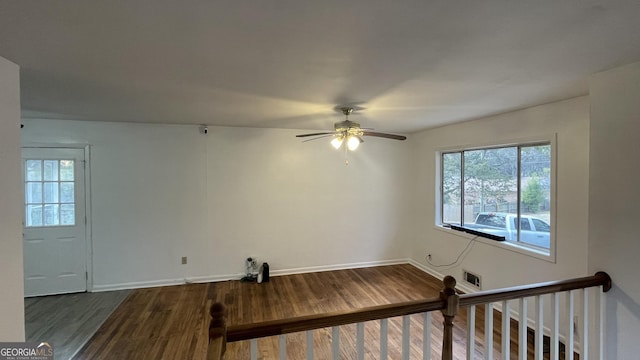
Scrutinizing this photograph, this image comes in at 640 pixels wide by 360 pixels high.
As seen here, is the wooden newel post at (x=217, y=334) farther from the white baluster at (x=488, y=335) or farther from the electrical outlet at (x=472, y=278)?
the electrical outlet at (x=472, y=278)

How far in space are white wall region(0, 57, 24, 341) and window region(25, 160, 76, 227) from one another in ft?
8.05

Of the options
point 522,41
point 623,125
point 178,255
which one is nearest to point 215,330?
point 522,41

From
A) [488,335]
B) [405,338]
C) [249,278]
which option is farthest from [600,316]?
[249,278]

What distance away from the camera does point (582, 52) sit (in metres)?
1.68

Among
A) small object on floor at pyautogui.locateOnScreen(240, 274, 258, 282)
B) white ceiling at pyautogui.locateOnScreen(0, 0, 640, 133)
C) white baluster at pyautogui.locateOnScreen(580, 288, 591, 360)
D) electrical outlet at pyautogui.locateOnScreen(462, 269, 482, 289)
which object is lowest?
small object on floor at pyautogui.locateOnScreen(240, 274, 258, 282)

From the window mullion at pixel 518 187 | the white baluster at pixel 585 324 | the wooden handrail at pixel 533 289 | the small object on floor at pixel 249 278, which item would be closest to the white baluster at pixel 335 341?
the wooden handrail at pixel 533 289

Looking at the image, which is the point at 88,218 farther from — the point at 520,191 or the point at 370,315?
the point at 520,191

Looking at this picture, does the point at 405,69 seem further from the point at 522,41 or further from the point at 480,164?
the point at 480,164

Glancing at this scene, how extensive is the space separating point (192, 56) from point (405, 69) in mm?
1393

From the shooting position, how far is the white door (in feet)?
12.2

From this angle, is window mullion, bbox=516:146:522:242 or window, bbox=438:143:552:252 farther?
window mullion, bbox=516:146:522:242

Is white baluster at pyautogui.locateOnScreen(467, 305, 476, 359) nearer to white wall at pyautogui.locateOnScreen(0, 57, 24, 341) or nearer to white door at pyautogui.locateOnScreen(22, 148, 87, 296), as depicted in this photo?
white wall at pyautogui.locateOnScreen(0, 57, 24, 341)

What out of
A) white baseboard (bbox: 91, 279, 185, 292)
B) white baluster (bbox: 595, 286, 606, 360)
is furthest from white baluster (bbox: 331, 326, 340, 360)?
white baseboard (bbox: 91, 279, 185, 292)

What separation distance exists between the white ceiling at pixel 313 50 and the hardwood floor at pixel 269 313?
7.88 ft
